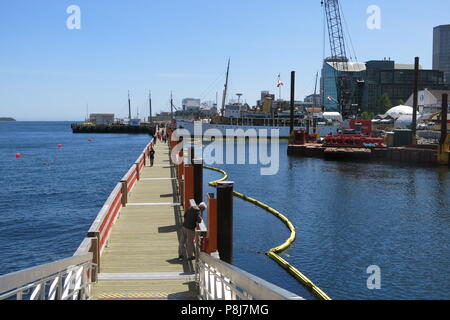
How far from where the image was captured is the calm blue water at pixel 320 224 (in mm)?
18312

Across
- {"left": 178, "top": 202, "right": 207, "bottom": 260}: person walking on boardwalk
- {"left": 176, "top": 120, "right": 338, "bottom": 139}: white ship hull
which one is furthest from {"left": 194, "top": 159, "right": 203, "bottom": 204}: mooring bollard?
{"left": 176, "top": 120, "right": 338, "bottom": 139}: white ship hull

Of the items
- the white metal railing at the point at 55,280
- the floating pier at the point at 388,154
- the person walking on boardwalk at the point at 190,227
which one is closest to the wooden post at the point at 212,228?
the person walking on boardwalk at the point at 190,227

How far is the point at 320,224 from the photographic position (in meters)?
27.1

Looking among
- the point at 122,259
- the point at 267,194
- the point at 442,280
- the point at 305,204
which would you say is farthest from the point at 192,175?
the point at 267,194

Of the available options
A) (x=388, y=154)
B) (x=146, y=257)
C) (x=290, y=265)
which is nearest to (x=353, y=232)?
(x=290, y=265)

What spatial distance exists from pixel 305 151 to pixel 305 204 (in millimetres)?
41330

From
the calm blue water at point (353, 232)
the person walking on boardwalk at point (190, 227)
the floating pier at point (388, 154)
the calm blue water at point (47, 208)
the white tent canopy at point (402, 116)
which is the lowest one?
the calm blue water at point (47, 208)

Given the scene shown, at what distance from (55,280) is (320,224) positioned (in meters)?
20.7

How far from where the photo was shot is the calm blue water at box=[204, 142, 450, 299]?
1762cm

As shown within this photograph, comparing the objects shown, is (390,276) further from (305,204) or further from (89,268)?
(305,204)

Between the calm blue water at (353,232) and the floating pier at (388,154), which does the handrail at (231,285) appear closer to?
the calm blue water at (353,232)

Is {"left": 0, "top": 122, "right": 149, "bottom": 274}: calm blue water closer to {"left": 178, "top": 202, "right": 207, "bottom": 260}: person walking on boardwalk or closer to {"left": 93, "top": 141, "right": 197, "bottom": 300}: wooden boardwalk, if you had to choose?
{"left": 93, "top": 141, "right": 197, "bottom": 300}: wooden boardwalk

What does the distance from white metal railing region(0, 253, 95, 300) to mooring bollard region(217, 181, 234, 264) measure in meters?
3.27

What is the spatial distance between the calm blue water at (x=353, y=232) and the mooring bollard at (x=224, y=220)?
4.73m
